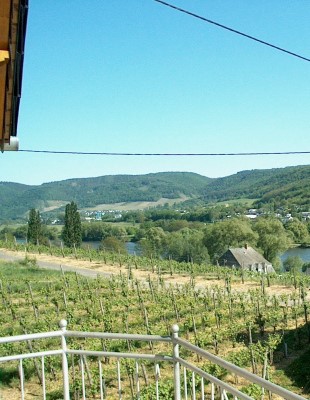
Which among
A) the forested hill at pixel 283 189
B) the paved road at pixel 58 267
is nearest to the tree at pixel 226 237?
the paved road at pixel 58 267

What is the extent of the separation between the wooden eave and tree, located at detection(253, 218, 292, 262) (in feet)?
138

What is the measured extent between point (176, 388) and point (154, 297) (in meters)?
13.7

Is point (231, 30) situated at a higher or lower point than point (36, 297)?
higher

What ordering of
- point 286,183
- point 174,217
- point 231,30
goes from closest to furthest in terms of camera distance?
point 231,30, point 174,217, point 286,183

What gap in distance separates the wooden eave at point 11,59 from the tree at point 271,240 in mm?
42079

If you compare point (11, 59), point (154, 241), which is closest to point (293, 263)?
point (154, 241)

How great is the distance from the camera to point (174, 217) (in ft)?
372

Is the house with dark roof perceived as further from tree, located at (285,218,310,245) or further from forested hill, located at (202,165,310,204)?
forested hill, located at (202,165,310,204)

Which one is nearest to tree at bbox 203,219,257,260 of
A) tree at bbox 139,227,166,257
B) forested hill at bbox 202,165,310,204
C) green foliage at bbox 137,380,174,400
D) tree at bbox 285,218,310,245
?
tree at bbox 139,227,166,257

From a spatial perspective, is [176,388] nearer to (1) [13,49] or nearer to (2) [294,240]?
(1) [13,49]

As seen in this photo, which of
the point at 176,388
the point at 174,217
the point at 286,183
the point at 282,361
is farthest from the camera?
the point at 286,183

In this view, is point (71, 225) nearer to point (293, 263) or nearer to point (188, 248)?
point (188, 248)

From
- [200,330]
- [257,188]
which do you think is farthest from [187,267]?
[257,188]

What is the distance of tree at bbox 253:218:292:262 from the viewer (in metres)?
44.2
